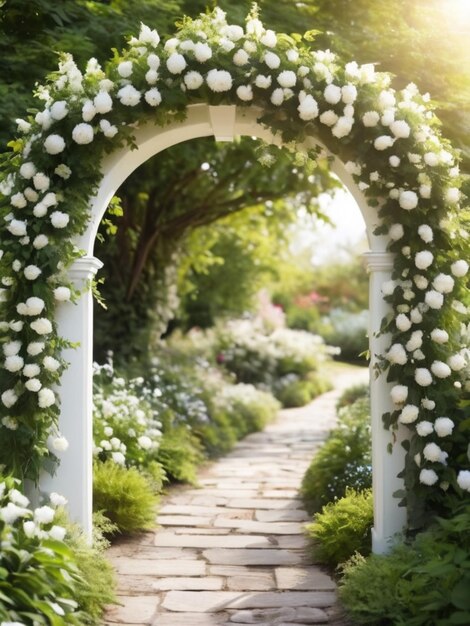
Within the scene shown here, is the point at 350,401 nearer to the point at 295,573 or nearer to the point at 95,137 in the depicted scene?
the point at 295,573

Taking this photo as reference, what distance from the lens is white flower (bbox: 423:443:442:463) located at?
4156mm

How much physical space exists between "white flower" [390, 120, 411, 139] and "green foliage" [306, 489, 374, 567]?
7.86 feet

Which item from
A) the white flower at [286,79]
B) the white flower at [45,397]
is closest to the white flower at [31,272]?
the white flower at [45,397]

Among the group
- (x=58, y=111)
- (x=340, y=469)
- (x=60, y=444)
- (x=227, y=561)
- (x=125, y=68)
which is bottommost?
Result: (x=227, y=561)

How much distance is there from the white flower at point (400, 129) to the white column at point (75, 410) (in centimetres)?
194

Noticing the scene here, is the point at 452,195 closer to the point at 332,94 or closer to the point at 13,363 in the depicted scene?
the point at 332,94

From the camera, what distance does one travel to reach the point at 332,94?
434cm

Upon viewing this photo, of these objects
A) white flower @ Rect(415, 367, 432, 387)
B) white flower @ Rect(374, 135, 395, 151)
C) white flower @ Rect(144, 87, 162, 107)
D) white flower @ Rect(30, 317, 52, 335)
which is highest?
white flower @ Rect(144, 87, 162, 107)

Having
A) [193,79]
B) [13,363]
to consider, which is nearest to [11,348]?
[13,363]

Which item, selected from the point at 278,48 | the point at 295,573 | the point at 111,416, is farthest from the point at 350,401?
the point at 278,48

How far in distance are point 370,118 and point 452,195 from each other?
0.66 meters

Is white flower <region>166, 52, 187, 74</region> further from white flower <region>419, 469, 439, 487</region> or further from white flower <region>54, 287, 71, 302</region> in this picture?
white flower <region>419, 469, 439, 487</region>

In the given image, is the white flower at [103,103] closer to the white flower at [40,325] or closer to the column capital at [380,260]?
the white flower at [40,325]

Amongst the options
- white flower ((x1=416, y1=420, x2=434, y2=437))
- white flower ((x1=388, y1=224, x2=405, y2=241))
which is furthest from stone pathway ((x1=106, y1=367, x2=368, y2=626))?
white flower ((x1=388, y1=224, x2=405, y2=241))
